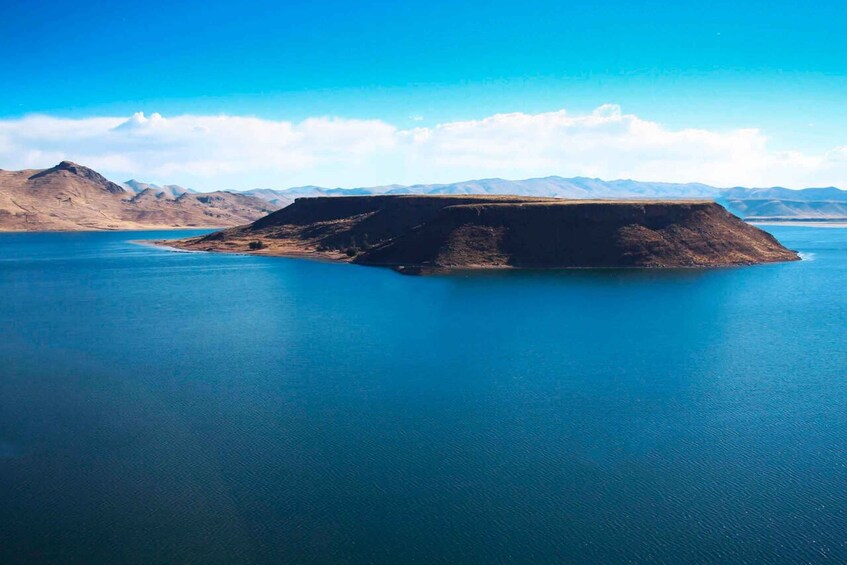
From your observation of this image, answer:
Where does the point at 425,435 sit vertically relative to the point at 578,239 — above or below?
below

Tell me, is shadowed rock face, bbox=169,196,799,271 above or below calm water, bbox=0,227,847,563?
above

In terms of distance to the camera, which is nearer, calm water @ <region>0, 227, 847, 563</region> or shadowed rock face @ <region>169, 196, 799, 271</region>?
calm water @ <region>0, 227, 847, 563</region>

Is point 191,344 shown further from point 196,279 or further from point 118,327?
point 196,279

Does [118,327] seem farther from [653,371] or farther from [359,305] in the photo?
[653,371]

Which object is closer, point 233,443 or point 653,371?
A: point 233,443

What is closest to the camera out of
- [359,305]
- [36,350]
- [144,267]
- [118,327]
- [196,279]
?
[36,350]

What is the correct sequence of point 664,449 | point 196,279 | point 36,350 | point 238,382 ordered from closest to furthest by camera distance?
point 664,449 → point 238,382 → point 36,350 → point 196,279

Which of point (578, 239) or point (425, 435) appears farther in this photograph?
point (578, 239)

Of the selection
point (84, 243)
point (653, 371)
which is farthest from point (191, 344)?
point (84, 243)
